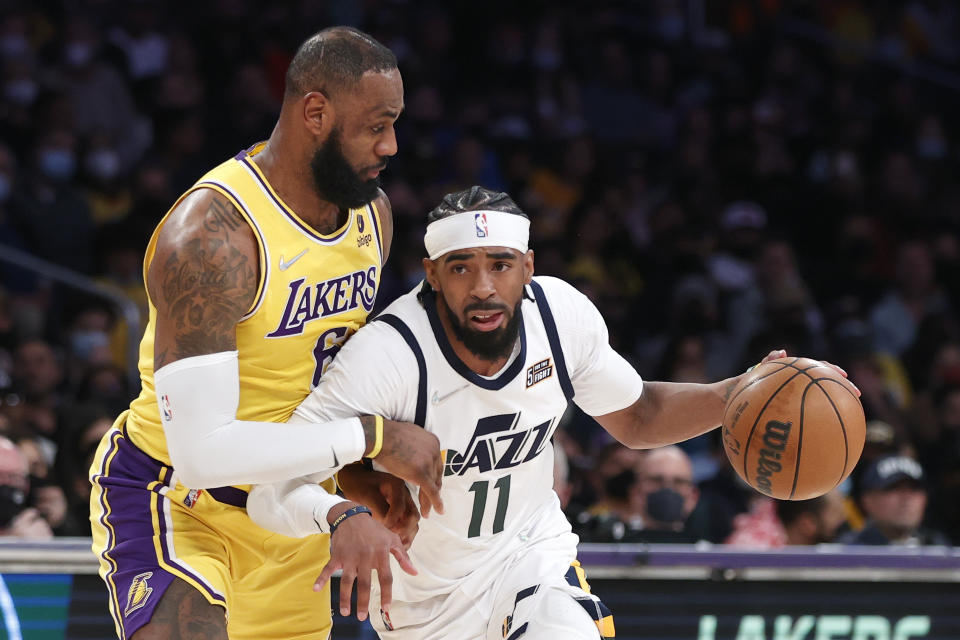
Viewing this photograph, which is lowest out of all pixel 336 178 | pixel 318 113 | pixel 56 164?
pixel 336 178

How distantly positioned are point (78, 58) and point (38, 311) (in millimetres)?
2159

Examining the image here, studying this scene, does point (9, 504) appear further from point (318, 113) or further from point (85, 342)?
point (85, 342)

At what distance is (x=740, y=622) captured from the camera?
4.89 meters

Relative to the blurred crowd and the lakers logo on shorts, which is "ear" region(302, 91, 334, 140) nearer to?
the lakers logo on shorts

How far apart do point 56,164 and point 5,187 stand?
0.42 m

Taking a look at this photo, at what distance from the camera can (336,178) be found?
3.46 metres

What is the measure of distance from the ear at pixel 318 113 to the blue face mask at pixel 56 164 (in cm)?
503

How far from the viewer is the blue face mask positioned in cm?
806

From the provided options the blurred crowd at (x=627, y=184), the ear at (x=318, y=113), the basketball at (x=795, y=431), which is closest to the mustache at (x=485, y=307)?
the ear at (x=318, y=113)

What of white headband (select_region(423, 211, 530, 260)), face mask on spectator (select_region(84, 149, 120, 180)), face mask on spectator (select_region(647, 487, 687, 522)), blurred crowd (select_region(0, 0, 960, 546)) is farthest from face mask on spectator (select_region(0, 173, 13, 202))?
white headband (select_region(423, 211, 530, 260))

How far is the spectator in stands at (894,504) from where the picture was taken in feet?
19.4

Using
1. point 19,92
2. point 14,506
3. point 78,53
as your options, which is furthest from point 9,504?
point 78,53

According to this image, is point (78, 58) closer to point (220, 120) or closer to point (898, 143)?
point (220, 120)

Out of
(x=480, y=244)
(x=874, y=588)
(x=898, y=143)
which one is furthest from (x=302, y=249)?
(x=898, y=143)
